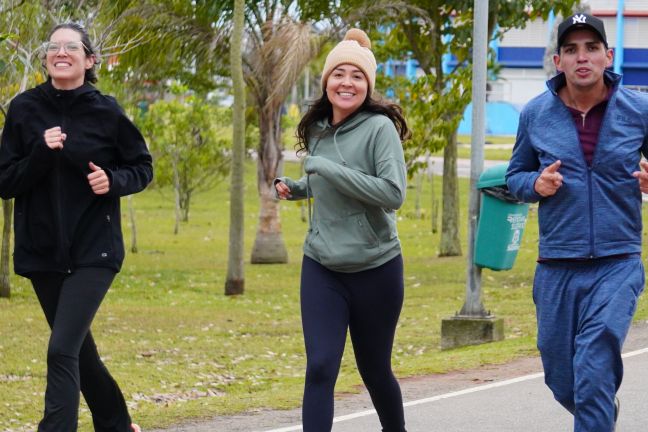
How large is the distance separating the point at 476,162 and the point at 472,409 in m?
3.98

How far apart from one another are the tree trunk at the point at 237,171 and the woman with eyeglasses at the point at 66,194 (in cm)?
1092

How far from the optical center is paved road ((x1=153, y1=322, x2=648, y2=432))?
285 inches

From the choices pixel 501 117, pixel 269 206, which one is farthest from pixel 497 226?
pixel 501 117

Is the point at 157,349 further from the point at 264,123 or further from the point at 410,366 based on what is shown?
the point at 264,123

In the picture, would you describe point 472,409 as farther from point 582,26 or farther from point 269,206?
point 269,206

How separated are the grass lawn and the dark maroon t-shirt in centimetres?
301

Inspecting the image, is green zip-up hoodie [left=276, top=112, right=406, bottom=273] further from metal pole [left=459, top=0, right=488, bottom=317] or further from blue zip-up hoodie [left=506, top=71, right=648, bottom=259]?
metal pole [left=459, top=0, right=488, bottom=317]

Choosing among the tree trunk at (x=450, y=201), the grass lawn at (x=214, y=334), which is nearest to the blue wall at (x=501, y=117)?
the grass lawn at (x=214, y=334)

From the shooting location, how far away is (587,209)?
5.30 meters

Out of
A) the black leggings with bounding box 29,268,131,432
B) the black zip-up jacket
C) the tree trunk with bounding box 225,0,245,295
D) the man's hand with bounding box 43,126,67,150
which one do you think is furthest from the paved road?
the tree trunk with bounding box 225,0,245,295

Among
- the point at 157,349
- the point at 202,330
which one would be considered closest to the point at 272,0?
the point at 202,330

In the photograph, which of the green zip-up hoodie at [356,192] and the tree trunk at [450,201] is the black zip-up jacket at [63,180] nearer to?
the green zip-up hoodie at [356,192]

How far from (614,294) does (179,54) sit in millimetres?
14070

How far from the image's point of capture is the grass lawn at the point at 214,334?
9.23 m
